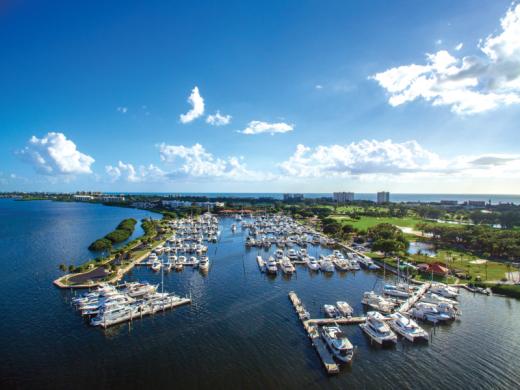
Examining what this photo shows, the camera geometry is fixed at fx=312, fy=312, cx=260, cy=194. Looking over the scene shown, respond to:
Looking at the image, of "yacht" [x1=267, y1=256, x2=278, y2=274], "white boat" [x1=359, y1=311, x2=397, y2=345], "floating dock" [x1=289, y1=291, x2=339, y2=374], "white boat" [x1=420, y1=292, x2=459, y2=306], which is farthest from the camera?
"yacht" [x1=267, y1=256, x2=278, y2=274]

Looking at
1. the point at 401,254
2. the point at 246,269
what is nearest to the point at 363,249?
the point at 401,254

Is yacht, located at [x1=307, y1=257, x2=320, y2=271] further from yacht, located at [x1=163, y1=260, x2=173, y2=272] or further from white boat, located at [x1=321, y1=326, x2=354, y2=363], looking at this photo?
white boat, located at [x1=321, y1=326, x2=354, y2=363]

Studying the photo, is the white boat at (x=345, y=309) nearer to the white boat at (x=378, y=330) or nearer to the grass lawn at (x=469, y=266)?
the white boat at (x=378, y=330)

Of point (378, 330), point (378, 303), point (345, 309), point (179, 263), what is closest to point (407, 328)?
point (378, 330)

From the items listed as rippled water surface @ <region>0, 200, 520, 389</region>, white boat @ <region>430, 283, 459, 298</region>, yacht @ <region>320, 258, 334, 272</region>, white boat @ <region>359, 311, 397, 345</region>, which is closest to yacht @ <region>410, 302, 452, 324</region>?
rippled water surface @ <region>0, 200, 520, 389</region>

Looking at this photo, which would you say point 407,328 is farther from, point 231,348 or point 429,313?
point 231,348

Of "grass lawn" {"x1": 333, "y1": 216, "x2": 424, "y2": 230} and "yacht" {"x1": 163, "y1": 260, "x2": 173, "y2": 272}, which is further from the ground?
"grass lawn" {"x1": 333, "y1": 216, "x2": 424, "y2": 230}
